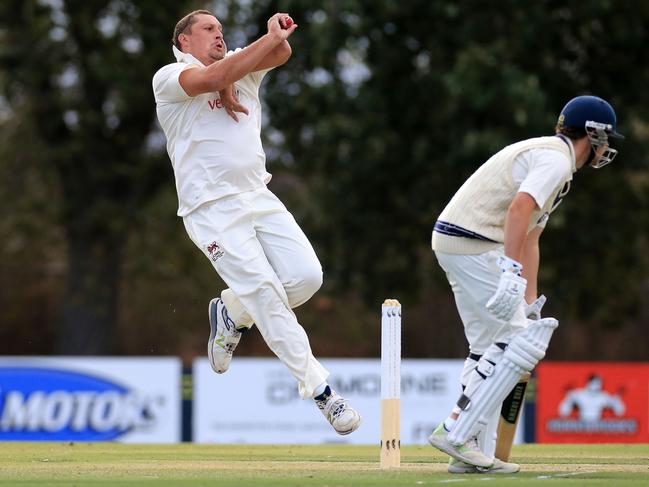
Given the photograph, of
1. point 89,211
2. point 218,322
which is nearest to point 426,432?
point 218,322

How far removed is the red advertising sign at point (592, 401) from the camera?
1628 centimetres

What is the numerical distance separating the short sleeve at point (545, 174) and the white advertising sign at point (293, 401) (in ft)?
31.3

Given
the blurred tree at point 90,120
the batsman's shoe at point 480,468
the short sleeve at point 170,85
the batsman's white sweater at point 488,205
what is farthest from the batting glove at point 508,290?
the blurred tree at point 90,120

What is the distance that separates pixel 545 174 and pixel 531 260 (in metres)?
0.89

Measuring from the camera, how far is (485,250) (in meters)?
6.47

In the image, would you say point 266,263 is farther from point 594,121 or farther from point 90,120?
point 90,120

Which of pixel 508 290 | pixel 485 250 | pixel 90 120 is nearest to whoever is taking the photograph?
pixel 508 290

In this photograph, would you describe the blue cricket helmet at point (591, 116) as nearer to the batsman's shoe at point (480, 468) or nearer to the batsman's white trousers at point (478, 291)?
the batsman's white trousers at point (478, 291)

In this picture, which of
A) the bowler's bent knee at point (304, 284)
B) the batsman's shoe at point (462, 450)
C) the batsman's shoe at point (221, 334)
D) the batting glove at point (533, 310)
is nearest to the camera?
the batsman's shoe at point (462, 450)

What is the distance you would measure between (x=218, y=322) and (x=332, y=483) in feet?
6.12

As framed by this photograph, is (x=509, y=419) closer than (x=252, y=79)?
Yes

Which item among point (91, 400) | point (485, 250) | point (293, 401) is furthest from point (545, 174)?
point (91, 400)

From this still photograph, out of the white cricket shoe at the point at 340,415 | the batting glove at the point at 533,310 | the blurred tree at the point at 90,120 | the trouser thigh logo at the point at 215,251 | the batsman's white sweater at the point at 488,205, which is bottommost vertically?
the white cricket shoe at the point at 340,415

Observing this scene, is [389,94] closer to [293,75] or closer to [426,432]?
[293,75]
